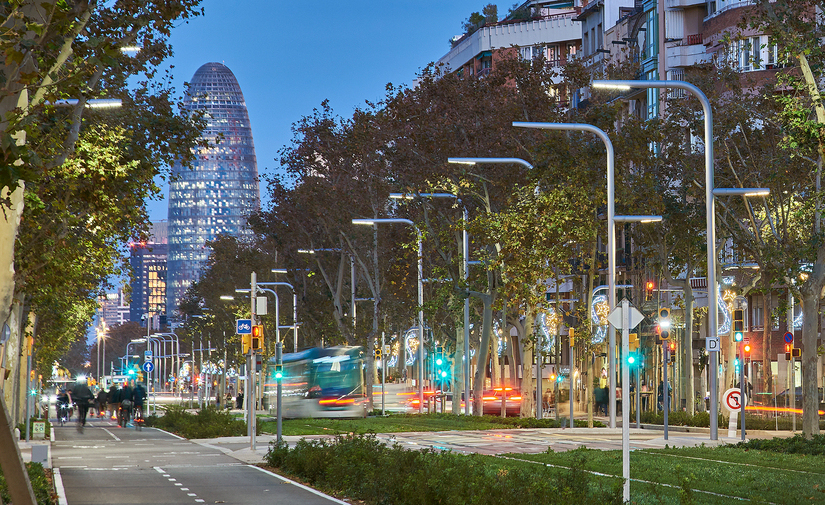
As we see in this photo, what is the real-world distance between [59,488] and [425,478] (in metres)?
7.65

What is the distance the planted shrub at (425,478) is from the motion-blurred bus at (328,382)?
34058mm

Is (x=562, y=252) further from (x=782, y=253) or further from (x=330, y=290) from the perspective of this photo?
(x=330, y=290)

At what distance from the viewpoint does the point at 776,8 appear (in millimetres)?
28234

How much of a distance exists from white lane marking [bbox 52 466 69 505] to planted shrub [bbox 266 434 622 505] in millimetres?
4161

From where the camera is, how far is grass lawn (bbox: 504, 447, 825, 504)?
16.8 metres

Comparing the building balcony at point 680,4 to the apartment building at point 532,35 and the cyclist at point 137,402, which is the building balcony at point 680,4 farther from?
the cyclist at point 137,402

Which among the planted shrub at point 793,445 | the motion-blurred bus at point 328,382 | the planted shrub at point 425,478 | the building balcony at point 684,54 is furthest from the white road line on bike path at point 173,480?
the building balcony at point 684,54

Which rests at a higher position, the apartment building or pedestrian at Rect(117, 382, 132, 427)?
the apartment building

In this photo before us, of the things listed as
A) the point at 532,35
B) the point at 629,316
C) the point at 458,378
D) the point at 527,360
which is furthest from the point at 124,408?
the point at 532,35

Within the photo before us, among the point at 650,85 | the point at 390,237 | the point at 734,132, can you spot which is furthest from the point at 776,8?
the point at 390,237

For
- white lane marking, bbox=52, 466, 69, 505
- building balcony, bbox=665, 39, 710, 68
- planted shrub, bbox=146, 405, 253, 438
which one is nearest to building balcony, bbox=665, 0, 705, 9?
building balcony, bbox=665, 39, 710, 68

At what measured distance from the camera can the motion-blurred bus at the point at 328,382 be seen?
2338 inches

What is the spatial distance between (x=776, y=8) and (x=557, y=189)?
10.8 m

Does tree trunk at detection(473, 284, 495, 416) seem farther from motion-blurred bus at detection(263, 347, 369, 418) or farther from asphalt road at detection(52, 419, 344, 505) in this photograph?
asphalt road at detection(52, 419, 344, 505)
